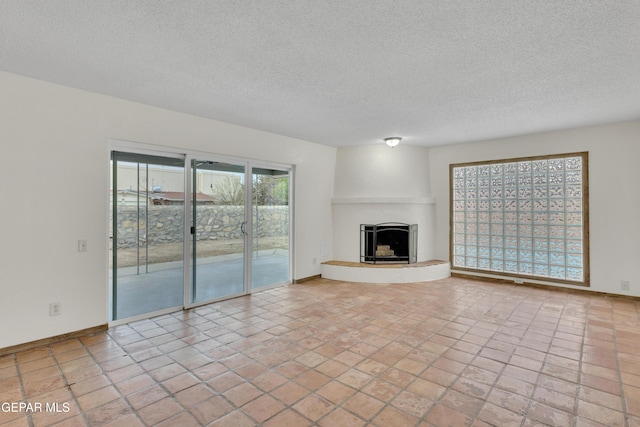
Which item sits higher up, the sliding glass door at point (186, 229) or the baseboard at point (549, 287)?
the sliding glass door at point (186, 229)

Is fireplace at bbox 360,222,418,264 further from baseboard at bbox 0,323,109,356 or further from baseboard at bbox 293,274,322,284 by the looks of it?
baseboard at bbox 0,323,109,356

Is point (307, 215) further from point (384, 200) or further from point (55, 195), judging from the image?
point (55, 195)

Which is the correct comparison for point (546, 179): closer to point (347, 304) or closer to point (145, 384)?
point (347, 304)

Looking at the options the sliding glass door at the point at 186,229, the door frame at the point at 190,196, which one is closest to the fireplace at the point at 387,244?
the door frame at the point at 190,196

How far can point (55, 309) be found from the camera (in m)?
3.03

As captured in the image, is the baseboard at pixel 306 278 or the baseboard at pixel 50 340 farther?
the baseboard at pixel 306 278

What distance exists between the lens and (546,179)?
196 inches

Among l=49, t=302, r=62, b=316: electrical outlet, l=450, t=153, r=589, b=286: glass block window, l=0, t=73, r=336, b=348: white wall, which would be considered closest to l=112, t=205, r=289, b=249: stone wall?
l=0, t=73, r=336, b=348: white wall

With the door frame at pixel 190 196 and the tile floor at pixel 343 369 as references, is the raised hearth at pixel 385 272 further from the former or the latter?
the tile floor at pixel 343 369

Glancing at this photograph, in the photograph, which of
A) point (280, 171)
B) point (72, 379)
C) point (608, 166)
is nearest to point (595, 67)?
point (608, 166)

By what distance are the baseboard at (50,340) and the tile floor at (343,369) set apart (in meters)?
0.07

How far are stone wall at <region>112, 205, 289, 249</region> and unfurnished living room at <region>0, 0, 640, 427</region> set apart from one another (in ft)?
0.08

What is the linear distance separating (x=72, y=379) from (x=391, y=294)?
368cm

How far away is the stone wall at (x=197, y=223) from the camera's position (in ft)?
11.9
